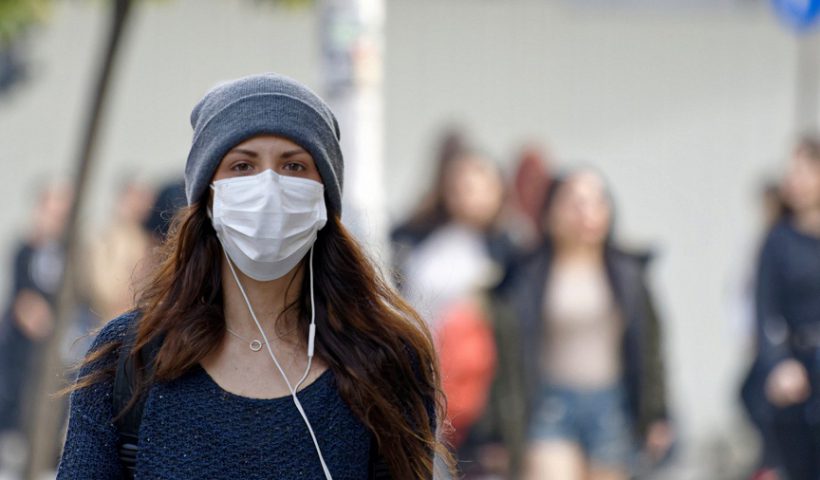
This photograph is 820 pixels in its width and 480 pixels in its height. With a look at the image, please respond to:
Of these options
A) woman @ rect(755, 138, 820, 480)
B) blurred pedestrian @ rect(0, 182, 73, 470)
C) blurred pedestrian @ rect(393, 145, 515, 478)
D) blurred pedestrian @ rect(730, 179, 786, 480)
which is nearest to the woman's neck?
blurred pedestrian @ rect(393, 145, 515, 478)

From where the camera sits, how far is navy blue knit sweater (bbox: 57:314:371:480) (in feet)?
8.87

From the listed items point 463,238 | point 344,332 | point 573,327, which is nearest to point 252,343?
point 344,332

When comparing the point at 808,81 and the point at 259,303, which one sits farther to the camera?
the point at 808,81

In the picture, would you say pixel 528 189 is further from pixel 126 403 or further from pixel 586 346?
pixel 126 403

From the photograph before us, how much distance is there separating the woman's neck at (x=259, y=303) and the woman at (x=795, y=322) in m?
6.50

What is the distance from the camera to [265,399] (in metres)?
2.76

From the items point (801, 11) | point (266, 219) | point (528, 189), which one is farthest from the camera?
point (528, 189)

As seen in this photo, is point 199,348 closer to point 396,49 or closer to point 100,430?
point 100,430

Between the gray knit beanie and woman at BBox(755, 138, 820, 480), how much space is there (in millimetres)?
6535

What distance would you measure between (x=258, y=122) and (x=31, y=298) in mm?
8362

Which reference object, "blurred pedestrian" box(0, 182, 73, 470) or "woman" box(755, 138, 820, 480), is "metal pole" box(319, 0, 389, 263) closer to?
"woman" box(755, 138, 820, 480)

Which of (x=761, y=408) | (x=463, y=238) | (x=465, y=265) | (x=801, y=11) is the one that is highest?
(x=801, y=11)

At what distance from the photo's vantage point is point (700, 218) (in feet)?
44.3

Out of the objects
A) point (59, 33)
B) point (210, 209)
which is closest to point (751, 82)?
point (59, 33)
